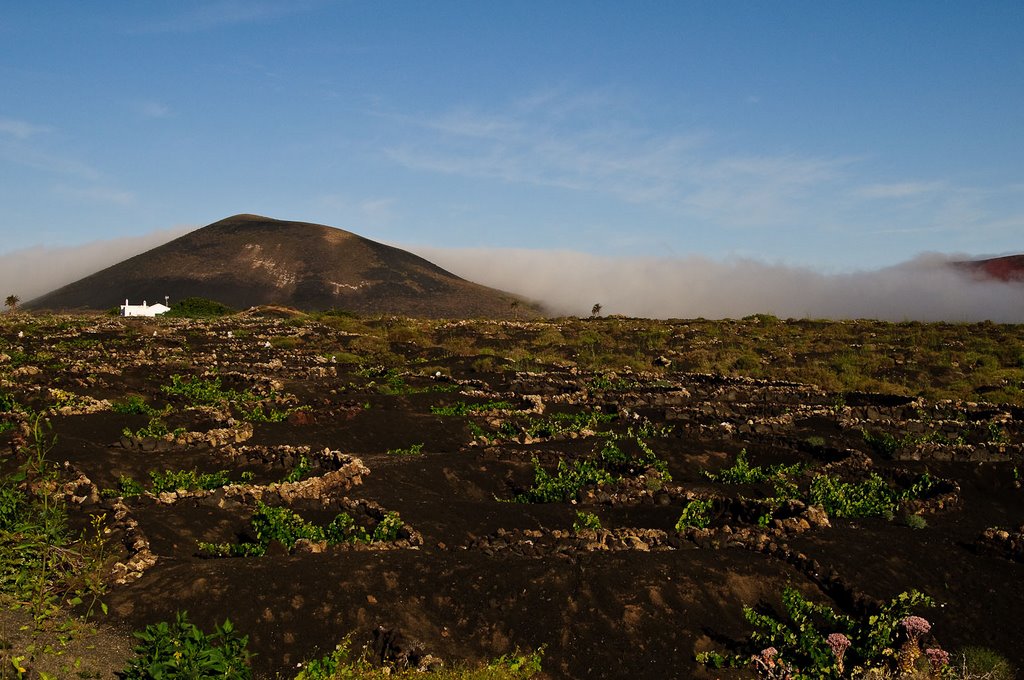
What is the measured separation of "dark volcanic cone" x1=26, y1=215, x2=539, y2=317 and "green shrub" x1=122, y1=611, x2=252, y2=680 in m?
114

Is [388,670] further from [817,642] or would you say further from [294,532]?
[294,532]

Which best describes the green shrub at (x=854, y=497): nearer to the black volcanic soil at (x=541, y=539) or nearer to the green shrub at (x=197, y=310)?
the black volcanic soil at (x=541, y=539)

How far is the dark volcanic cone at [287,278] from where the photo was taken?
12788 centimetres

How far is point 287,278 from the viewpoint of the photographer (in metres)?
139

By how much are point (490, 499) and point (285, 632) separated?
6992 millimetres

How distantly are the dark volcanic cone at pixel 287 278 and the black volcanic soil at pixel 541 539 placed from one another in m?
99.4

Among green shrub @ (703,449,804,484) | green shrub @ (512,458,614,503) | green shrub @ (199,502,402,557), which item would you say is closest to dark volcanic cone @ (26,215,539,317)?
green shrub @ (703,449,804,484)

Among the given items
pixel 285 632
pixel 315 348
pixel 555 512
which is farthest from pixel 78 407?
pixel 315 348

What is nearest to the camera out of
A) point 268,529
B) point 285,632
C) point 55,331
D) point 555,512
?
point 285,632

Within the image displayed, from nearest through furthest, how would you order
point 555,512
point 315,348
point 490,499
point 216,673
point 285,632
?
point 216,673
point 285,632
point 555,512
point 490,499
point 315,348

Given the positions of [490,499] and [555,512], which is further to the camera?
[490,499]

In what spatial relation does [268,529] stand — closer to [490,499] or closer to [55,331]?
[490,499]

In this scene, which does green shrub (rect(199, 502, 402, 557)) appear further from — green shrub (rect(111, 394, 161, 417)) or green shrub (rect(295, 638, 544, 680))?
green shrub (rect(111, 394, 161, 417))

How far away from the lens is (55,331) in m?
46.0
